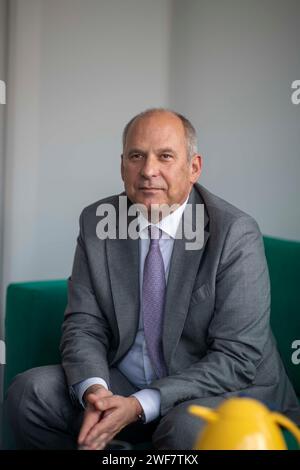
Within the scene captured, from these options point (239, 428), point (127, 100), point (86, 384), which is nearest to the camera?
point (239, 428)

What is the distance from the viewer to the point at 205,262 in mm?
1785

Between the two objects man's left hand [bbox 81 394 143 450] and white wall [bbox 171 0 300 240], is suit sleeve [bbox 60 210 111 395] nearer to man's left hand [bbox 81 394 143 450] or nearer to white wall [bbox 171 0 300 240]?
man's left hand [bbox 81 394 143 450]

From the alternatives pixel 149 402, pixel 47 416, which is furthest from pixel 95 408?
pixel 47 416

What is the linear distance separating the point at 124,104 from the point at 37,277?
2.30 ft

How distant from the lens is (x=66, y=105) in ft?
8.54

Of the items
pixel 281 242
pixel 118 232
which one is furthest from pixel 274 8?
pixel 118 232

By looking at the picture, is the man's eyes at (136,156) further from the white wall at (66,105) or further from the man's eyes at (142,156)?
the white wall at (66,105)

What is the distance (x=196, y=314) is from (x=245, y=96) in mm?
1053

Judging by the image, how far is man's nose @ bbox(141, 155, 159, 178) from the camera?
179 cm

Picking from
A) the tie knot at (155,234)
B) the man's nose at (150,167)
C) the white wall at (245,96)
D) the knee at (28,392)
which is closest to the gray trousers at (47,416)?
the knee at (28,392)

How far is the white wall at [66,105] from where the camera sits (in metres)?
2.54

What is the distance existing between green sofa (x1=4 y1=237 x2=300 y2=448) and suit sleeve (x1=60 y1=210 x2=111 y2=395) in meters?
0.20

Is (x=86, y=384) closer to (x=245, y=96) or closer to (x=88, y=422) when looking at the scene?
(x=88, y=422)

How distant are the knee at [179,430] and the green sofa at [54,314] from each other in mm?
587
